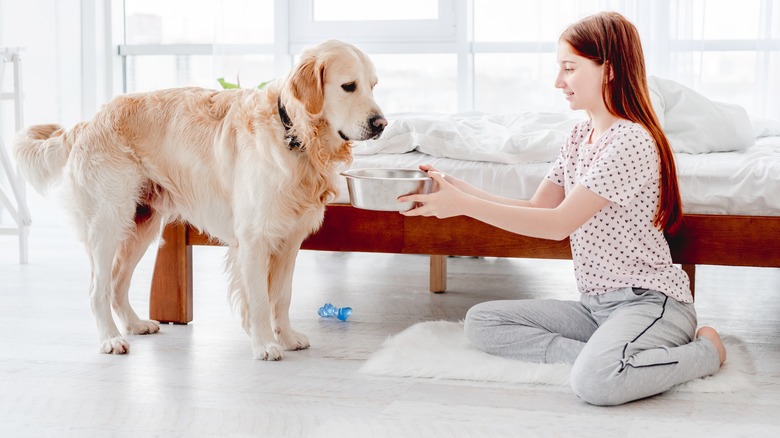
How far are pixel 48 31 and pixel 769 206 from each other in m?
4.27

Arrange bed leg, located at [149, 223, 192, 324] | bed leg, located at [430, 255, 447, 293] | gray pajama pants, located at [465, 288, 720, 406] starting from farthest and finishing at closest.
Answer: bed leg, located at [430, 255, 447, 293] → bed leg, located at [149, 223, 192, 324] → gray pajama pants, located at [465, 288, 720, 406]

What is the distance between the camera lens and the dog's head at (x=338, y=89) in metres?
2.17

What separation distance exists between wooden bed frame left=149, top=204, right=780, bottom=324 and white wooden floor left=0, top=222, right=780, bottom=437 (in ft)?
0.52

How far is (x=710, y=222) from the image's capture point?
239cm

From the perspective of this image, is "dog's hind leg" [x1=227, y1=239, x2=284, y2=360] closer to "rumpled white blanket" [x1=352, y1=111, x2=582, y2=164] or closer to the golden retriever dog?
the golden retriever dog

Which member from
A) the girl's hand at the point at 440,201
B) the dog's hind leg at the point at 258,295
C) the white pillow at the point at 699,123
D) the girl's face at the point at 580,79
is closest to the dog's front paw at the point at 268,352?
the dog's hind leg at the point at 258,295

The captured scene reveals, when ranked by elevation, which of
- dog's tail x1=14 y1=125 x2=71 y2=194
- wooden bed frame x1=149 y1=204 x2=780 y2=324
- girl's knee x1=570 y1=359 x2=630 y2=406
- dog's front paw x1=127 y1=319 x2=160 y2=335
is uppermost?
dog's tail x1=14 y1=125 x2=71 y2=194

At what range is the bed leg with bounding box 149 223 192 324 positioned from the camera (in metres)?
2.75

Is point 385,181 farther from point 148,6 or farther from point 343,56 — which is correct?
point 148,6

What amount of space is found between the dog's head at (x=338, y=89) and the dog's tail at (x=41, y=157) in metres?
0.76

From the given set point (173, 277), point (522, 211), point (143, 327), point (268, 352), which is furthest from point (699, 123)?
point (143, 327)

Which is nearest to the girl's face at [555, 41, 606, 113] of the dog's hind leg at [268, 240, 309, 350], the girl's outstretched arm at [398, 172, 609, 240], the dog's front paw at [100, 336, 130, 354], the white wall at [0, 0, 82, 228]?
the girl's outstretched arm at [398, 172, 609, 240]

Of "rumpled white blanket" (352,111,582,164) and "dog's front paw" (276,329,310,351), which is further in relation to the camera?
"rumpled white blanket" (352,111,582,164)

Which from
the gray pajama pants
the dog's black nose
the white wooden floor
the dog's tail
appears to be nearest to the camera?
the white wooden floor
